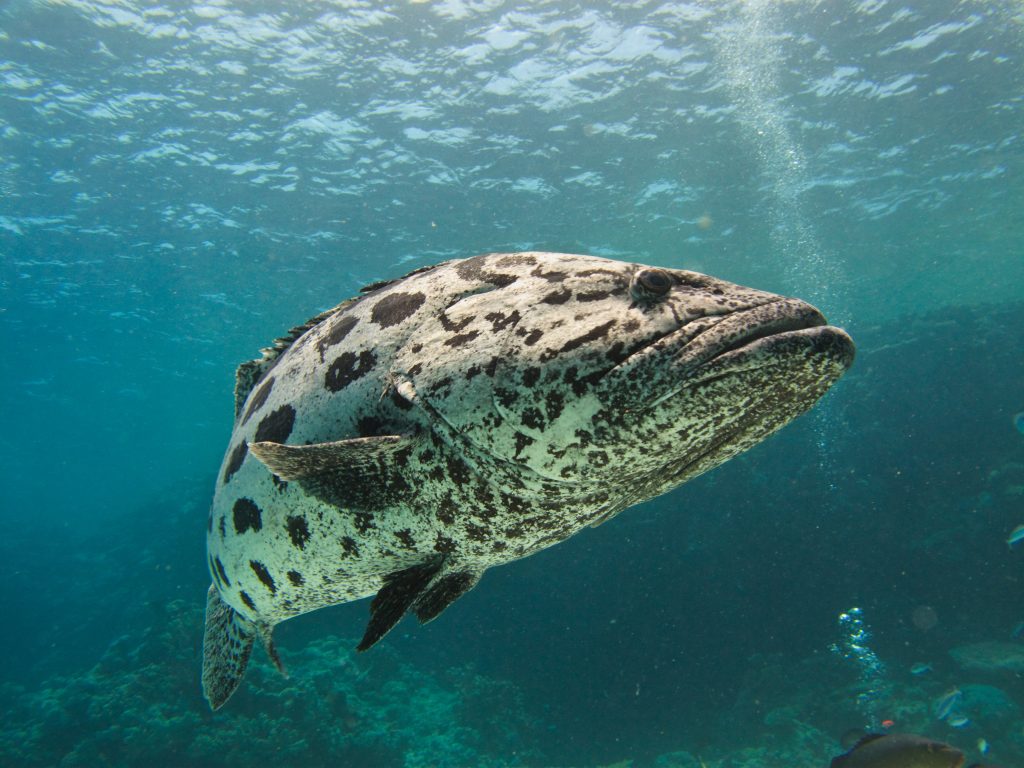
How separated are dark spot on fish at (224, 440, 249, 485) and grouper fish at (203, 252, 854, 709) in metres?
0.09

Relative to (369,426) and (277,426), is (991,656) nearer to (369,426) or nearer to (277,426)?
(369,426)

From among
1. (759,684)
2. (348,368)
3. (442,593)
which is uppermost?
(348,368)

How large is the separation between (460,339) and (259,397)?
1775mm

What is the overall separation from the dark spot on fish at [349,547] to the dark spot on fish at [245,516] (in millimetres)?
651

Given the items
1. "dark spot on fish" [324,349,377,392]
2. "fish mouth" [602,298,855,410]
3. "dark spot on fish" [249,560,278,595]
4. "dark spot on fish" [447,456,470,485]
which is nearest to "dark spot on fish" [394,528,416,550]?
"dark spot on fish" [447,456,470,485]

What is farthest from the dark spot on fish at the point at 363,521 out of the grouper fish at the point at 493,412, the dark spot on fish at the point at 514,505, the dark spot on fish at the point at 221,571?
the dark spot on fish at the point at 221,571

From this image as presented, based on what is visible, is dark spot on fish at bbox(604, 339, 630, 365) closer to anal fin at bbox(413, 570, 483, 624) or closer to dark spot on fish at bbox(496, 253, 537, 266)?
dark spot on fish at bbox(496, 253, 537, 266)

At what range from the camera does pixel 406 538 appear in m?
2.71

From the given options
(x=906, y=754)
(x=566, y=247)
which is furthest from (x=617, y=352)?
(x=566, y=247)

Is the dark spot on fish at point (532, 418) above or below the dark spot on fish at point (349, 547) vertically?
above

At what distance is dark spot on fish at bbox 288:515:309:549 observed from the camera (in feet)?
9.69

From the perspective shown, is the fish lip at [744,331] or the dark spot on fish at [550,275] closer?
the fish lip at [744,331]

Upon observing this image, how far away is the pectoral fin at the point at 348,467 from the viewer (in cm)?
237

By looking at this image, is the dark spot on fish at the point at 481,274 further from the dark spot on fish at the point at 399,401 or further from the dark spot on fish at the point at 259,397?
the dark spot on fish at the point at 259,397
